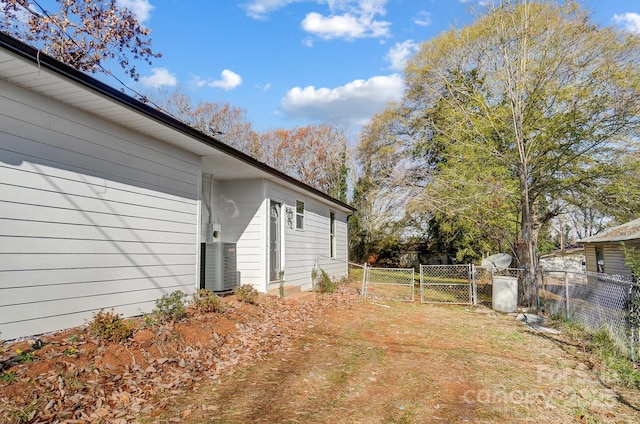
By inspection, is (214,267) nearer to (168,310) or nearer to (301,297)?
(168,310)

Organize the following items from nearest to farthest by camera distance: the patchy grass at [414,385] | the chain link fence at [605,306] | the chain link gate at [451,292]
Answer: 1. the patchy grass at [414,385]
2. the chain link fence at [605,306]
3. the chain link gate at [451,292]

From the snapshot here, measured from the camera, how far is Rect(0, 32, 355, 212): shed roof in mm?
3289

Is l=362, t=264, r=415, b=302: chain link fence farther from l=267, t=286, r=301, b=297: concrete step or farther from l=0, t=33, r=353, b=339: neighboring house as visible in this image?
l=0, t=33, r=353, b=339: neighboring house

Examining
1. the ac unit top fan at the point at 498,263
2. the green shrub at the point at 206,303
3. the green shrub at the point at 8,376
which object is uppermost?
the ac unit top fan at the point at 498,263

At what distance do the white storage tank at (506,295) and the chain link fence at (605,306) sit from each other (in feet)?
2.94

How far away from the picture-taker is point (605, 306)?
224 inches

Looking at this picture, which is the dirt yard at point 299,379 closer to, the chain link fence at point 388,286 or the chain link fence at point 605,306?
the chain link fence at point 605,306

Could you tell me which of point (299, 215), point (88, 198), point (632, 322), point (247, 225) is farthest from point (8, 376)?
point (299, 215)

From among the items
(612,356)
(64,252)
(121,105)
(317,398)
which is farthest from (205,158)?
(612,356)

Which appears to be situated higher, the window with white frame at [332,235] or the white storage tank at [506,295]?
the window with white frame at [332,235]

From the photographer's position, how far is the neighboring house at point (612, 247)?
13.1m

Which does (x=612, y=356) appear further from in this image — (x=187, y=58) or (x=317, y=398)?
(x=187, y=58)

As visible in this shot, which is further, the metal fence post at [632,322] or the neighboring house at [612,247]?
the neighboring house at [612,247]

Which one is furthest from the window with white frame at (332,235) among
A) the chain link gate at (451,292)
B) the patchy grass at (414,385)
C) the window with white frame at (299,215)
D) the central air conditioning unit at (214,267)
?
the patchy grass at (414,385)
